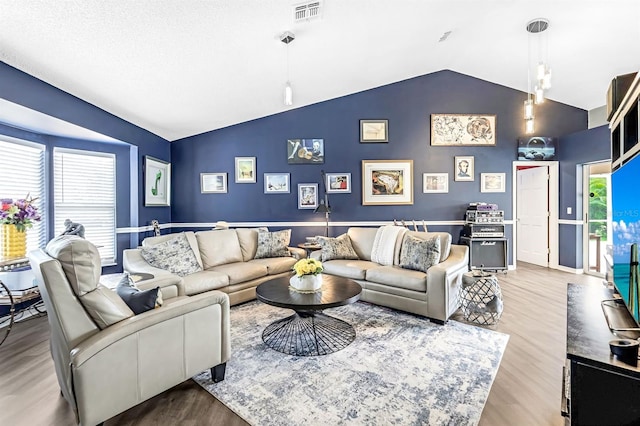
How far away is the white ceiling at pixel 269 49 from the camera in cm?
256

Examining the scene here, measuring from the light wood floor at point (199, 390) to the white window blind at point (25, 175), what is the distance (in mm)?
1217

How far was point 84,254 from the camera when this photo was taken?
1.66m

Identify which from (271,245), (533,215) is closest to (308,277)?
(271,245)

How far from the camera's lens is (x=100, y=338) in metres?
1.61

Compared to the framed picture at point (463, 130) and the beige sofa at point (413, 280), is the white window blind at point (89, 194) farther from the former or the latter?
the framed picture at point (463, 130)

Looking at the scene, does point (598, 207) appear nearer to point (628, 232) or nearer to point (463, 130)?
point (463, 130)

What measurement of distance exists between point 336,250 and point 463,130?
3591 mm

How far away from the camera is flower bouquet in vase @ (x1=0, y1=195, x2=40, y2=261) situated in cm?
319

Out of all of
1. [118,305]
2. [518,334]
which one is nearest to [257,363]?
[118,305]

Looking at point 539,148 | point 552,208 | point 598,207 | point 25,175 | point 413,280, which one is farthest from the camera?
point 552,208

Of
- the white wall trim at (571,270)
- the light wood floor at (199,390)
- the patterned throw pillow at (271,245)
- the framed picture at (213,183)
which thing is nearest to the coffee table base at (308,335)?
the light wood floor at (199,390)

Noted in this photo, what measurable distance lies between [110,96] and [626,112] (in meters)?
4.82

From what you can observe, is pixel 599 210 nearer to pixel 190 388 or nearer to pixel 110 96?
pixel 190 388

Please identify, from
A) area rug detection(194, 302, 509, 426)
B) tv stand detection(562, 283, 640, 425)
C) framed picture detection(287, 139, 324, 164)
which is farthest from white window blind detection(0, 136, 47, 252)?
tv stand detection(562, 283, 640, 425)
